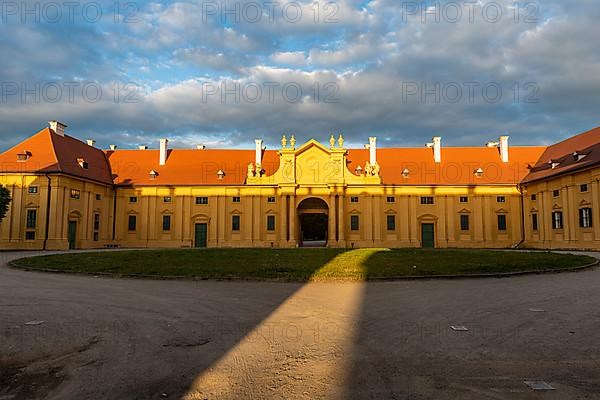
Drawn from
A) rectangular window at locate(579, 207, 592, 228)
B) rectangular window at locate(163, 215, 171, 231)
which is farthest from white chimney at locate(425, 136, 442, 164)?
rectangular window at locate(163, 215, 171, 231)

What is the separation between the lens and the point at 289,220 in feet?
149

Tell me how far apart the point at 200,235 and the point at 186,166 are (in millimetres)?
8402

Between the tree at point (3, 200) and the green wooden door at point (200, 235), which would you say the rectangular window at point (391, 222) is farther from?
the tree at point (3, 200)

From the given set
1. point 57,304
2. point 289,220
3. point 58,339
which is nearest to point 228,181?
point 289,220

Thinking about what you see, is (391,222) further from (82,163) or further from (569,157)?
(82,163)

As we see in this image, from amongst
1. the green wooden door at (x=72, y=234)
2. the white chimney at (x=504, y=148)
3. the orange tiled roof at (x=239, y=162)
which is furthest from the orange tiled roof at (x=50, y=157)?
the white chimney at (x=504, y=148)

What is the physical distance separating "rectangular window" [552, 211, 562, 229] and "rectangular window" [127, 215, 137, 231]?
131 feet

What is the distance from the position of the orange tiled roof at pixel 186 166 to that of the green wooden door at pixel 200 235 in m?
4.56

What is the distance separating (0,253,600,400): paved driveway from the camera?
5.35 meters

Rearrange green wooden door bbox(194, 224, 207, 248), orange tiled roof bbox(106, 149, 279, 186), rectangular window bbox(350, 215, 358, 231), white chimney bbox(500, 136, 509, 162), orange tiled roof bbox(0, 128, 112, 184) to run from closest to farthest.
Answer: orange tiled roof bbox(0, 128, 112, 184) → rectangular window bbox(350, 215, 358, 231) → green wooden door bbox(194, 224, 207, 248) → orange tiled roof bbox(106, 149, 279, 186) → white chimney bbox(500, 136, 509, 162)

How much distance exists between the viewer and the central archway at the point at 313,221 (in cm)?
4872

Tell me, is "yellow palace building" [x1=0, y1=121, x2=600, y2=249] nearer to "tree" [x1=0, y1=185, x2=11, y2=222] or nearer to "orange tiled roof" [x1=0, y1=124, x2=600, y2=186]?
"orange tiled roof" [x1=0, y1=124, x2=600, y2=186]

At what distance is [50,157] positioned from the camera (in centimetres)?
3975

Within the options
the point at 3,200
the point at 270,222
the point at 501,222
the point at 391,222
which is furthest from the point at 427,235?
the point at 3,200
